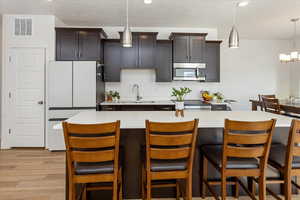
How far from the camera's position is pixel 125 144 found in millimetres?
2396

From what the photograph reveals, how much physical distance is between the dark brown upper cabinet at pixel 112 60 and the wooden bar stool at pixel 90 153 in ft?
11.0

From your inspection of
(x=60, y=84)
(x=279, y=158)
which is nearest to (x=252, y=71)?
(x=279, y=158)

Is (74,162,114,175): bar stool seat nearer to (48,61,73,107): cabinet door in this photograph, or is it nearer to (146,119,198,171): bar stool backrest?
(146,119,198,171): bar stool backrest

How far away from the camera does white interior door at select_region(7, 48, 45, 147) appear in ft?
14.9

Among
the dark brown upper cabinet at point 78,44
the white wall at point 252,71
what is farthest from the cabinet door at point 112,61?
the white wall at point 252,71

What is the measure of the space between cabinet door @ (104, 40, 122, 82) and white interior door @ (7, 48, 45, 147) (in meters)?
1.31

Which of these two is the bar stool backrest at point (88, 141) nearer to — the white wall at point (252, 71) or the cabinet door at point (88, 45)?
the cabinet door at point (88, 45)

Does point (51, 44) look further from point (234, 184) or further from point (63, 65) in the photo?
point (234, 184)

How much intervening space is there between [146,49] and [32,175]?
3.36 m

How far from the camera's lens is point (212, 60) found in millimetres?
5422

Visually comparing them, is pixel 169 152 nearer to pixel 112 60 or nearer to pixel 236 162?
pixel 236 162

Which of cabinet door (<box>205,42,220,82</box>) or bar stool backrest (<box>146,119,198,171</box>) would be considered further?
cabinet door (<box>205,42,220,82</box>)

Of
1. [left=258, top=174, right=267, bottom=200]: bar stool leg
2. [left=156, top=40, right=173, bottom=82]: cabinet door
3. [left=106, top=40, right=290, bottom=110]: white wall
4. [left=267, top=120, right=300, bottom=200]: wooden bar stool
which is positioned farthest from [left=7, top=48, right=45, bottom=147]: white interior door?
[left=106, top=40, right=290, bottom=110]: white wall

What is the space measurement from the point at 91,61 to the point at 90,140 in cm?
292
